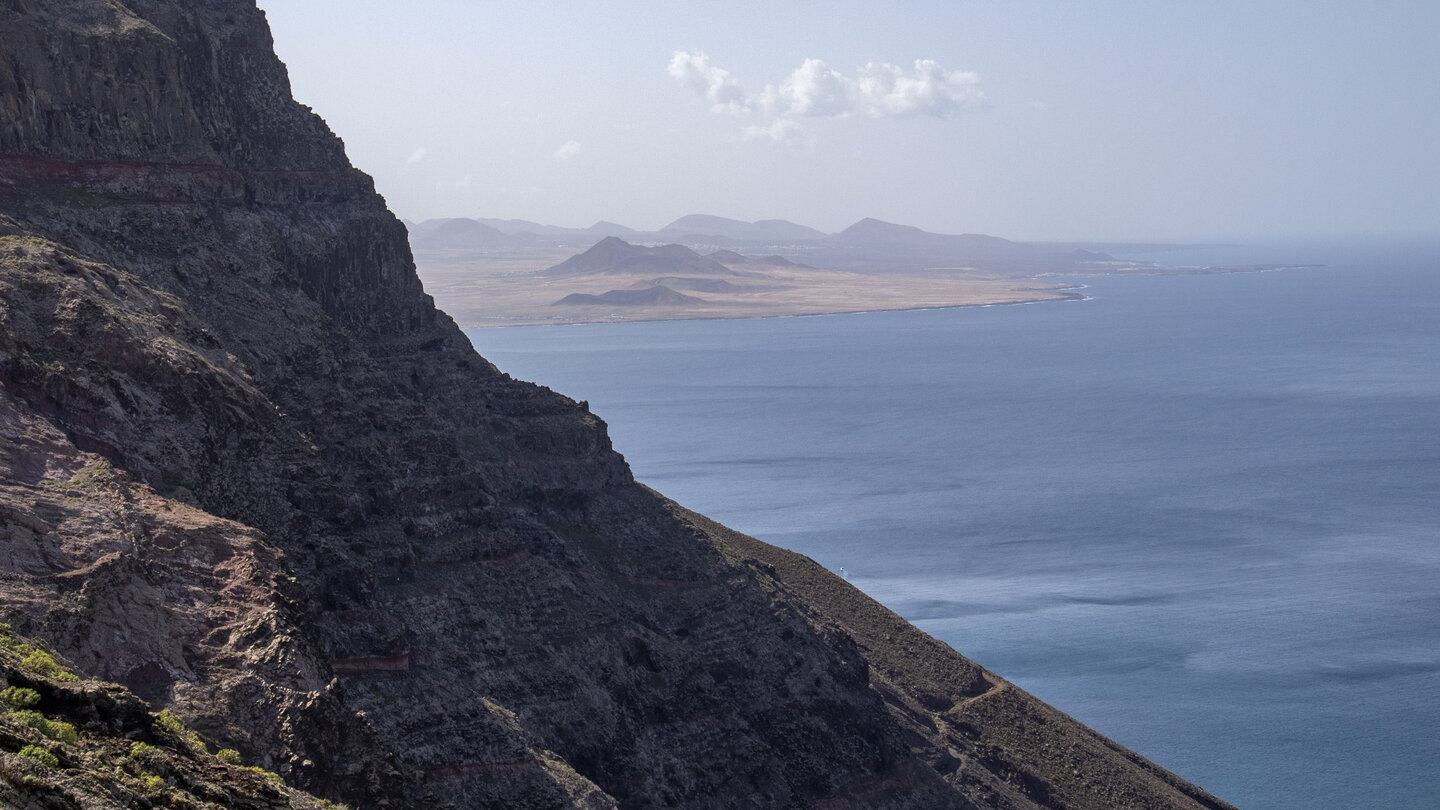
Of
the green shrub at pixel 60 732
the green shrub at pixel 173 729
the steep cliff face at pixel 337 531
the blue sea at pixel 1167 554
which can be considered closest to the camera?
the green shrub at pixel 60 732

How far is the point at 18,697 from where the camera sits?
17797mm

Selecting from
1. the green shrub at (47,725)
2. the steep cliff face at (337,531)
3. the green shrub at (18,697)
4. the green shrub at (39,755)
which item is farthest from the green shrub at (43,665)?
the steep cliff face at (337,531)

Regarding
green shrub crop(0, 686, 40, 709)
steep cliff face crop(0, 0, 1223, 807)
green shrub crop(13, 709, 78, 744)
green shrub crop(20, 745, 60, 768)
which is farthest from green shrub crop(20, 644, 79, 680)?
steep cliff face crop(0, 0, 1223, 807)

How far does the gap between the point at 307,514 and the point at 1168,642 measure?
74.6 meters

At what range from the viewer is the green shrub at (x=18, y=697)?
17.6 m

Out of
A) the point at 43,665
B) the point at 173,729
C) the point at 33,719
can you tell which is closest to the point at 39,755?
the point at 33,719

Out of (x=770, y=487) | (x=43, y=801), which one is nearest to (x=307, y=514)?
(x=43, y=801)

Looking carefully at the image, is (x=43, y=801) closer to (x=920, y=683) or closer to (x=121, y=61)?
(x=121, y=61)

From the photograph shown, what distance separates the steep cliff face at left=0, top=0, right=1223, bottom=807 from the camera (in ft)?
97.7

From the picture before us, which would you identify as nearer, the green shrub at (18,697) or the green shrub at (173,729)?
the green shrub at (18,697)

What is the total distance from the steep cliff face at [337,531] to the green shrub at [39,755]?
34.5 feet

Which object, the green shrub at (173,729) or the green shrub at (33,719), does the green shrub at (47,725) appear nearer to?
the green shrub at (33,719)

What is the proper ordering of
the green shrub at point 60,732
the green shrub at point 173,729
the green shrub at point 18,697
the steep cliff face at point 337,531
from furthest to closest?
the steep cliff face at point 337,531, the green shrub at point 173,729, the green shrub at point 18,697, the green shrub at point 60,732

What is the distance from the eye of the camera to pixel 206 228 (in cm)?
4809
